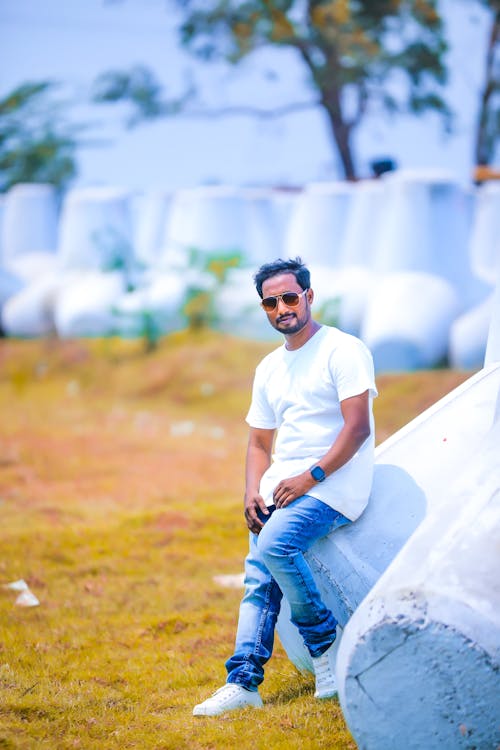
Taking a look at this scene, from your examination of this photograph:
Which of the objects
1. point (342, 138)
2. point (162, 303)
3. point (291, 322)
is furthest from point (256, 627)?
point (342, 138)

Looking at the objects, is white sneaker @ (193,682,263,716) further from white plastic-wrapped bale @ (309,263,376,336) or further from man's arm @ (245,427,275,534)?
white plastic-wrapped bale @ (309,263,376,336)

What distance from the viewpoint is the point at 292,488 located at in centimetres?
297

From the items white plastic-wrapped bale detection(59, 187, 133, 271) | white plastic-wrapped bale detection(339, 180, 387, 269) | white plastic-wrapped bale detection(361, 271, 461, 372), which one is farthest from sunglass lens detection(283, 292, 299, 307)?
white plastic-wrapped bale detection(59, 187, 133, 271)

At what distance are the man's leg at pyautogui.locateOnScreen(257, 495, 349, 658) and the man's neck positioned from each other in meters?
0.51

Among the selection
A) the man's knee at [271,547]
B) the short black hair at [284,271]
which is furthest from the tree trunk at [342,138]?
the man's knee at [271,547]

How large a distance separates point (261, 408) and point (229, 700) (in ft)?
2.99

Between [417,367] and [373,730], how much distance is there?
766 cm

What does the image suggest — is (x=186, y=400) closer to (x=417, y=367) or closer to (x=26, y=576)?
(x=417, y=367)

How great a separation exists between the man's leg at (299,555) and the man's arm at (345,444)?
4 centimetres

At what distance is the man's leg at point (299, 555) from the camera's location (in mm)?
2926

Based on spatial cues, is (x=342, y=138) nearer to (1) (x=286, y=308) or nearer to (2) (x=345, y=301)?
(2) (x=345, y=301)

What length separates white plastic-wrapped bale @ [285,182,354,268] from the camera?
1155 cm

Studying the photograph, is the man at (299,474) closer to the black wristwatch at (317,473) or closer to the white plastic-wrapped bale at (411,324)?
the black wristwatch at (317,473)

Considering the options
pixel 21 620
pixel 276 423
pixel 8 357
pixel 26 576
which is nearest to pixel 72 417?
pixel 8 357
